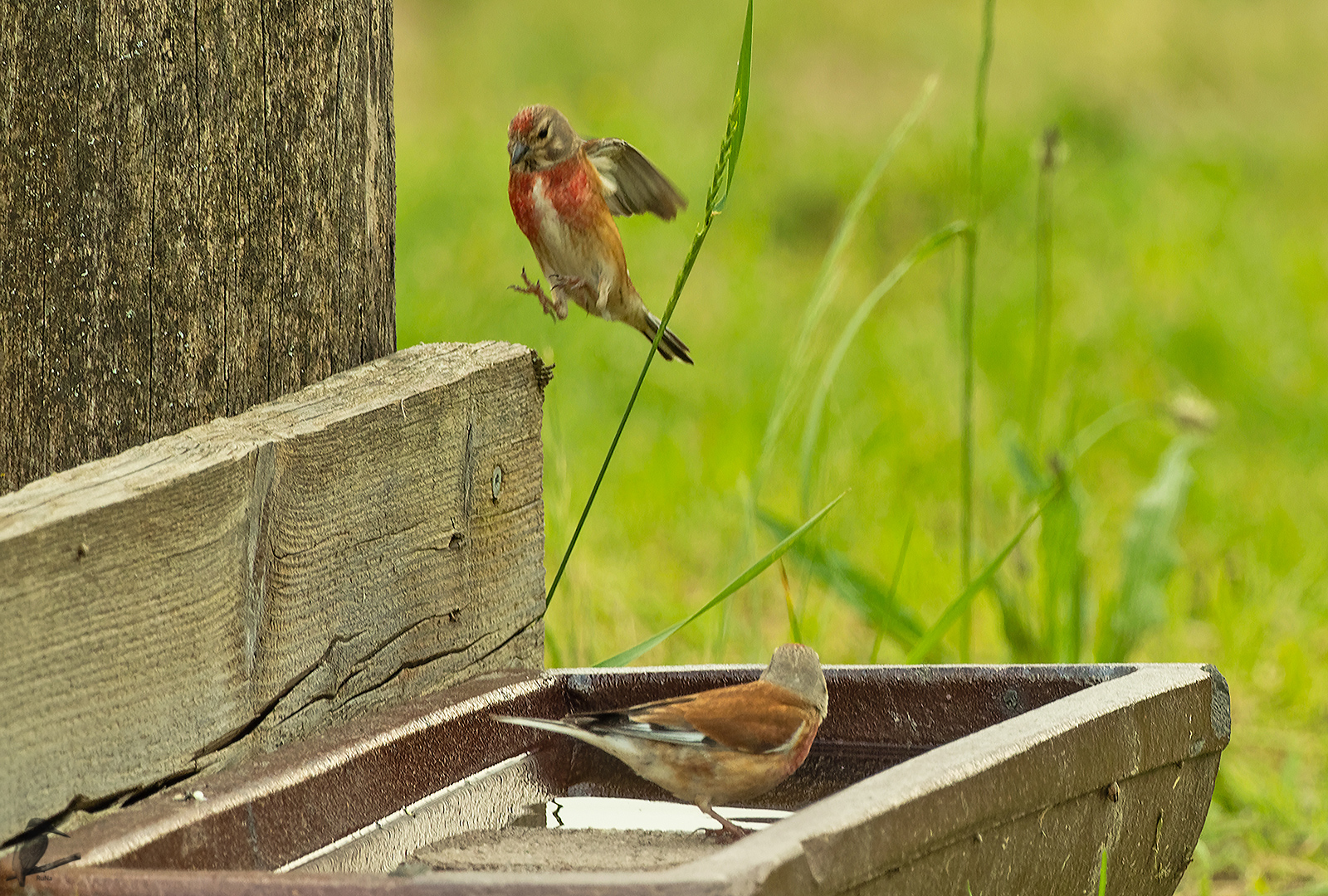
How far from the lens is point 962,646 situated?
10.2ft

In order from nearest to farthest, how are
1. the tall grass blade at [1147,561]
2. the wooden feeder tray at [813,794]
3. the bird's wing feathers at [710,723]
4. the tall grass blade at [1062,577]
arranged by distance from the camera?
1. the wooden feeder tray at [813,794]
2. the bird's wing feathers at [710,723]
3. the tall grass blade at [1062,577]
4. the tall grass blade at [1147,561]

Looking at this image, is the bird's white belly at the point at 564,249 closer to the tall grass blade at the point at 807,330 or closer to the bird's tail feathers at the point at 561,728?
the tall grass blade at the point at 807,330

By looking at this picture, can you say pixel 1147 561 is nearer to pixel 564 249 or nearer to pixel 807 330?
pixel 807 330

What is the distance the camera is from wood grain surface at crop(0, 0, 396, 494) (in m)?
1.79

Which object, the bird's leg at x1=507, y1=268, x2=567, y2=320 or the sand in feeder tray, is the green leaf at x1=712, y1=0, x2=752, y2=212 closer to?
the bird's leg at x1=507, y1=268, x2=567, y2=320

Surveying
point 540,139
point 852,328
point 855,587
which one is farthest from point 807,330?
point 855,587

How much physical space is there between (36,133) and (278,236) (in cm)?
33

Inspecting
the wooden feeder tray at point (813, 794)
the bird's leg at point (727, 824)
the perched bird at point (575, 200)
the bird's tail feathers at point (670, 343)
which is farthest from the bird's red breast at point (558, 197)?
the bird's leg at point (727, 824)

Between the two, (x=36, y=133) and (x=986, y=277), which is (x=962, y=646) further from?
(x=986, y=277)

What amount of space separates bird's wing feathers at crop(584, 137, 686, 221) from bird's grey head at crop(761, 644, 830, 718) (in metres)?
0.91

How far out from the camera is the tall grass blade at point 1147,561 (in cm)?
348

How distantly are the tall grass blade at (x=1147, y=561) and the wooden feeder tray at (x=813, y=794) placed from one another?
4.33 feet

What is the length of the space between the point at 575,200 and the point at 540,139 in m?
0.12

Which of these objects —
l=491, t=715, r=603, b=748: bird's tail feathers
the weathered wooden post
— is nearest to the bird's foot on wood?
l=491, t=715, r=603, b=748: bird's tail feathers
